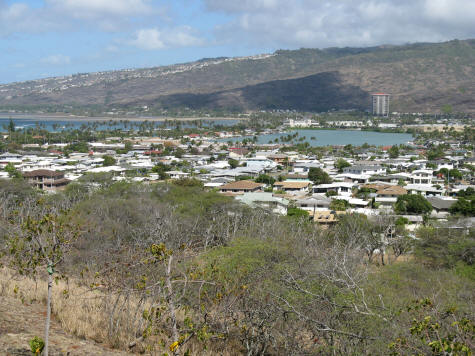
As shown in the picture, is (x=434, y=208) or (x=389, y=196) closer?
(x=434, y=208)

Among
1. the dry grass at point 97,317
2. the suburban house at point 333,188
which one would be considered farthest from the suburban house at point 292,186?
the dry grass at point 97,317

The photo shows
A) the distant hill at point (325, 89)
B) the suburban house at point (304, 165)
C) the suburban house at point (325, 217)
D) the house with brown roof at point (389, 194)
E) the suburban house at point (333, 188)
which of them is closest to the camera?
the suburban house at point (325, 217)

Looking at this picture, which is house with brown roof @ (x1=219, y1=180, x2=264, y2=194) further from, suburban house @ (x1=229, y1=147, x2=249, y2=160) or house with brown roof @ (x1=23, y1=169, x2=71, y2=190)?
suburban house @ (x1=229, y1=147, x2=249, y2=160)

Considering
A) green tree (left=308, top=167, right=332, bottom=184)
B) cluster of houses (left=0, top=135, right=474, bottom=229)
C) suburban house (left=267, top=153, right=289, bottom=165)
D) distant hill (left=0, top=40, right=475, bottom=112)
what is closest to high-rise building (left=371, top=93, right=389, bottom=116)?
distant hill (left=0, top=40, right=475, bottom=112)

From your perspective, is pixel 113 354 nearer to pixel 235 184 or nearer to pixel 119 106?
pixel 235 184

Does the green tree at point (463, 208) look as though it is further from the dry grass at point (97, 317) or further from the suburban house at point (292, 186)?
the dry grass at point (97, 317)

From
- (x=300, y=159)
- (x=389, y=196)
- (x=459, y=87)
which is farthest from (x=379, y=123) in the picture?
(x=389, y=196)

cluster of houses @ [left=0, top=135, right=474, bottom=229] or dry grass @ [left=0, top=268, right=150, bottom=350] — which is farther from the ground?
dry grass @ [left=0, top=268, right=150, bottom=350]
